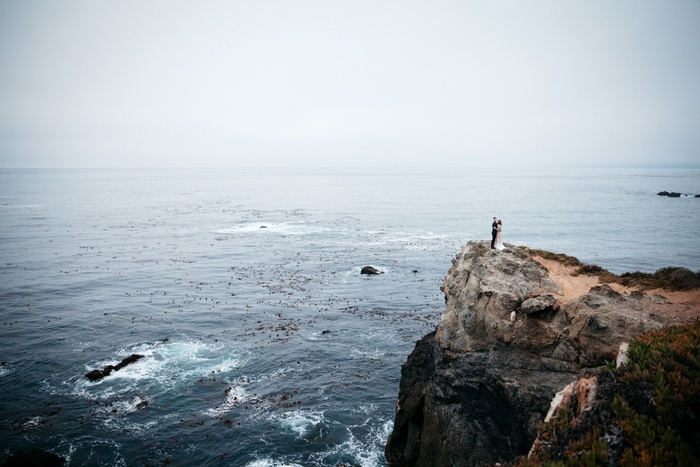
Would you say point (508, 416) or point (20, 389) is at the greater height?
point (508, 416)

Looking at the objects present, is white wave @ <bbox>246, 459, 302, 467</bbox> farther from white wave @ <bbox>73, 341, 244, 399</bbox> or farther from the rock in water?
the rock in water

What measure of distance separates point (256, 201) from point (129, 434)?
14066cm

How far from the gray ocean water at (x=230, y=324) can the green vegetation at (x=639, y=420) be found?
17.7 meters

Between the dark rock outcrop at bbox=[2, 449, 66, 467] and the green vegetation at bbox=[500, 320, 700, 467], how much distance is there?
2682 cm

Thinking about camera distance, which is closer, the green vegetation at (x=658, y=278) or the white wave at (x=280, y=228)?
the green vegetation at (x=658, y=278)

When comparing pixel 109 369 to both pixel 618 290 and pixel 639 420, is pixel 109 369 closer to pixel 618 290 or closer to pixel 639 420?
pixel 639 420

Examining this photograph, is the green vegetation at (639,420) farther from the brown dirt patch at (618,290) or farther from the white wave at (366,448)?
the white wave at (366,448)

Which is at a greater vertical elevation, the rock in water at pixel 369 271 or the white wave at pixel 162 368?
the rock in water at pixel 369 271

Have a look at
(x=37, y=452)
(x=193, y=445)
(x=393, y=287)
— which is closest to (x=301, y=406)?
(x=193, y=445)

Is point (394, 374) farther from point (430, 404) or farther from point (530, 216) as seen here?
Answer: point (530, 216)

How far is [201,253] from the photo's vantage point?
77438mm

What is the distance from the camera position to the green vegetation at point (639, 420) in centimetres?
1043

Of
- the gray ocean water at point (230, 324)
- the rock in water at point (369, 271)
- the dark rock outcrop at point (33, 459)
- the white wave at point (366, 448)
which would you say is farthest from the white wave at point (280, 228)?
the dark rock outcrop at point (33, 459)

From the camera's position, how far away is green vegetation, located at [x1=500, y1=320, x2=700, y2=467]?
10430 mm
